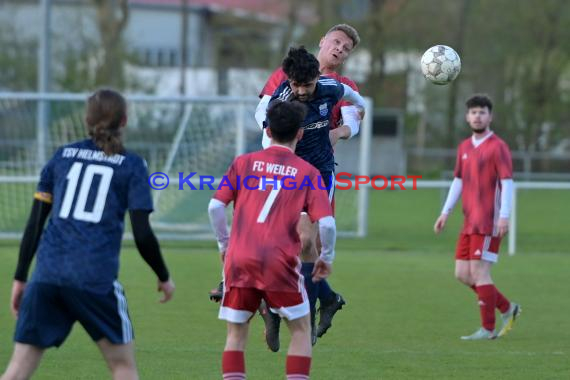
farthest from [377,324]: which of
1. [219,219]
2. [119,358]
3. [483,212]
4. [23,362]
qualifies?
[23,362]

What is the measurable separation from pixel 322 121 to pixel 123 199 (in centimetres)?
228

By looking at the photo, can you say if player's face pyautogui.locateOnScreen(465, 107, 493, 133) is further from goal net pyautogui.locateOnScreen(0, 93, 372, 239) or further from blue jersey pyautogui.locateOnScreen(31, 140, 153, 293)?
goal net pyautogui.locateOnScreen(0, 93, 372, 239)

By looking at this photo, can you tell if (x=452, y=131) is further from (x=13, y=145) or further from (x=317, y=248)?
(x=317, y=248)

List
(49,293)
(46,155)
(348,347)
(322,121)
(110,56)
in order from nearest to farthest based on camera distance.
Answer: (49,293), (322,121), (348,347), (46,155), (110,56)

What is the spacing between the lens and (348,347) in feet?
28.1

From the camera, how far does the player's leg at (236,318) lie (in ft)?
19.6

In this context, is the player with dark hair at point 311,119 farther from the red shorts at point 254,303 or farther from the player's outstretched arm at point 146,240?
the player's outstretched arm at point 146,240

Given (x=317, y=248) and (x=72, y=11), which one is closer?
(x=317, y=248)

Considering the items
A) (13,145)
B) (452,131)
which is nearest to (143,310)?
(13,145)

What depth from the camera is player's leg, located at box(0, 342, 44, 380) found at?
518 centimetres

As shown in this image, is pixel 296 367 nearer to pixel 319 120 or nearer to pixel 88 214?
pixel 88 214

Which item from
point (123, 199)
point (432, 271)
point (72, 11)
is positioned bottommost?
point (432, 271)

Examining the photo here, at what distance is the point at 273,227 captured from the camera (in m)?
5.88

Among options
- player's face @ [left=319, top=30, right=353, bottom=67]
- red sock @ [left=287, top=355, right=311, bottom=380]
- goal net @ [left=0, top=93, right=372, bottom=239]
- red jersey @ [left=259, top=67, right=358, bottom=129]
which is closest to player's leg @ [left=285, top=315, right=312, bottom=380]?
red sock @ [left=287, top=355, right=311, bottom=380]
